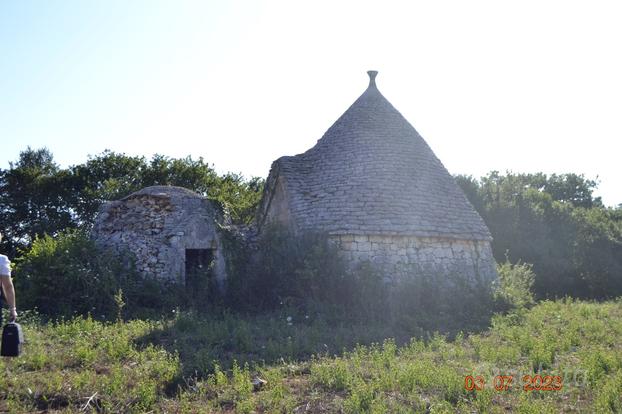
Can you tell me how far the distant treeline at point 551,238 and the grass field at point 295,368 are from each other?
9.97 meters

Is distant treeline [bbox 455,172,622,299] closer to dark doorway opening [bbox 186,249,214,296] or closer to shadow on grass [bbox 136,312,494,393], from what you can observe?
shadow on grass [bbox 136,312,494,393]

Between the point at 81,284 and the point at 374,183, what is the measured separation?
21.7ft

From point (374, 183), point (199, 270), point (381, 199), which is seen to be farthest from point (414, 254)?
point (199, 270)

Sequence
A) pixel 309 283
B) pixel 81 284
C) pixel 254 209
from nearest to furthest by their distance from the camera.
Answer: pixel 81 284, pixel 309 283, pixel 254 209

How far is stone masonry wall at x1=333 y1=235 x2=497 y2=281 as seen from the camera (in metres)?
10.6

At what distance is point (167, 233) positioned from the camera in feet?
36.8

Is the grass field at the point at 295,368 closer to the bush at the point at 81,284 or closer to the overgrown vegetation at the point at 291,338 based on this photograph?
the overgrown vegetation at the point at 291,338

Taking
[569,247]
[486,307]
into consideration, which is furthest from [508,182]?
[486,307]

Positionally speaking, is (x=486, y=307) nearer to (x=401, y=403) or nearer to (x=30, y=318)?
(x=401, y=403)
